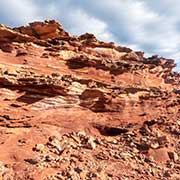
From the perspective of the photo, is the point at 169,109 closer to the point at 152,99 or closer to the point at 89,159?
the point at 152,99

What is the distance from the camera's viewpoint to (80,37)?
30.6m

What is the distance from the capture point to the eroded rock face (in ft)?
56.5

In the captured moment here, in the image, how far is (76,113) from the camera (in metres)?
22.0

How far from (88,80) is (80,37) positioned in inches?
300

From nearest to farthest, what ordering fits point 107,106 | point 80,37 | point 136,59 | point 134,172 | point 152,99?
point 134,172
point 107,106
point 152,99
point 80,37
point 136,59

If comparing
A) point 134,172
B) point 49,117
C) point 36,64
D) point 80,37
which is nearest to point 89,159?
point 134,172

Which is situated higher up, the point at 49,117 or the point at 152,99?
the point at 152,99

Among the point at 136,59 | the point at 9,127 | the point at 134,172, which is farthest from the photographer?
the point at 136,59

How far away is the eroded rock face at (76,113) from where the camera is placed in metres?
17.2

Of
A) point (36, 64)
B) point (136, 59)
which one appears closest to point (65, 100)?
point (36, 64)

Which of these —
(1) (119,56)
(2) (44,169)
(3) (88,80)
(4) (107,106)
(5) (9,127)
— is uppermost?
(1) (119,56)

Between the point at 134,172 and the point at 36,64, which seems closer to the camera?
the point at 134,172

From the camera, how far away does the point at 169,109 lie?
2542cm

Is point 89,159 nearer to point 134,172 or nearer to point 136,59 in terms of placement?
point 134,172
